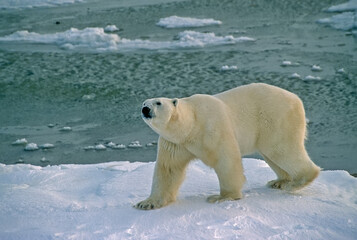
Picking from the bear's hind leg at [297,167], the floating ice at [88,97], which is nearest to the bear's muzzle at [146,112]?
the bear's hind leg at [297,167]

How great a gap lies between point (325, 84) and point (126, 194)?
4.09 meters

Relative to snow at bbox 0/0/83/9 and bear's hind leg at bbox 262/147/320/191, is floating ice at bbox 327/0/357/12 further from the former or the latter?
bear's hind leg at bbox 262/147/320/191

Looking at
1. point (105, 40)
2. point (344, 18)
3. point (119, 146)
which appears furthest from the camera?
point (344, 18)

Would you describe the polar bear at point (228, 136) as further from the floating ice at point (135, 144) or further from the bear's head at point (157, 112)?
the floating ice at point (135, 144)

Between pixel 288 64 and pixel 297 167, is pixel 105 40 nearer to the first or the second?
pixel 288 64

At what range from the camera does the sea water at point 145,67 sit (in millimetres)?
6051

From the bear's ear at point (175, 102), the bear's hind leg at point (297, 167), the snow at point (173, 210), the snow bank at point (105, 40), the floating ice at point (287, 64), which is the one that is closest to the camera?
the snow at point (173, 210)

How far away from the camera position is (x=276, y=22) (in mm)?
10336

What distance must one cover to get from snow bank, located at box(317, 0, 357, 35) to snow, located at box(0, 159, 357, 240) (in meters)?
6.20

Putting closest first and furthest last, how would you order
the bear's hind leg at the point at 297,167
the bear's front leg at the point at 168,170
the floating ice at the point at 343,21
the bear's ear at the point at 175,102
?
the bear's ear at the point at 175,102 → the bear's front leg at the point at 168,170 → the bear's hind leg at the point at 297,167 → the floating ice at the point at 343,21

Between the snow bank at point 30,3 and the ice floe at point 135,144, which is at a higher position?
the snow bank at point 30,3

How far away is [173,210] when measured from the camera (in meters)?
3.43

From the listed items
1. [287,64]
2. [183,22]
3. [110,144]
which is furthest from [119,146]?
[183,22]

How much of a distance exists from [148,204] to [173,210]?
16 cm
